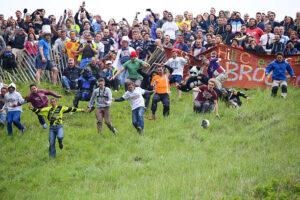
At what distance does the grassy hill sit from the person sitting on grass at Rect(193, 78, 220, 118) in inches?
A: 13.4

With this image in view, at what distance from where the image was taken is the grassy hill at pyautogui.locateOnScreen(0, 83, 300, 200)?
836 centimetres

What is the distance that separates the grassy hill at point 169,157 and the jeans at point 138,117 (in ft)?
1.34

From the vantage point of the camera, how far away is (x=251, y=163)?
30.5ft

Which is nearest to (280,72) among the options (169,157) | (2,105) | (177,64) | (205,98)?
(205,98)

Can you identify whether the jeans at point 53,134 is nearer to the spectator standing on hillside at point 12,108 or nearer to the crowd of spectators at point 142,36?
the spectator standing on hillside at point 12,108

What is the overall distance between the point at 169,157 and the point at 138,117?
227 centimetres

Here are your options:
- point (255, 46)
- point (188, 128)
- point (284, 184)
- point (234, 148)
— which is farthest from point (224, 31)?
point (284, 184)

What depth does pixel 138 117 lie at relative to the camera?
12.3 m

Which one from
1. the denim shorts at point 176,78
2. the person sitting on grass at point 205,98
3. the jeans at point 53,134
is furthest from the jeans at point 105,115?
the denim shorts at point 176,78

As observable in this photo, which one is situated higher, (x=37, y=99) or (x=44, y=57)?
(x=44, y=57)

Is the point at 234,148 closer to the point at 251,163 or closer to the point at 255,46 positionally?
the point at 251,163

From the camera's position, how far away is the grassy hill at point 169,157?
8.36 m

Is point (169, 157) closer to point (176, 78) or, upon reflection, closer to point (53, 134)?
point (53, 134)

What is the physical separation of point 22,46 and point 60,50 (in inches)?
68.6
